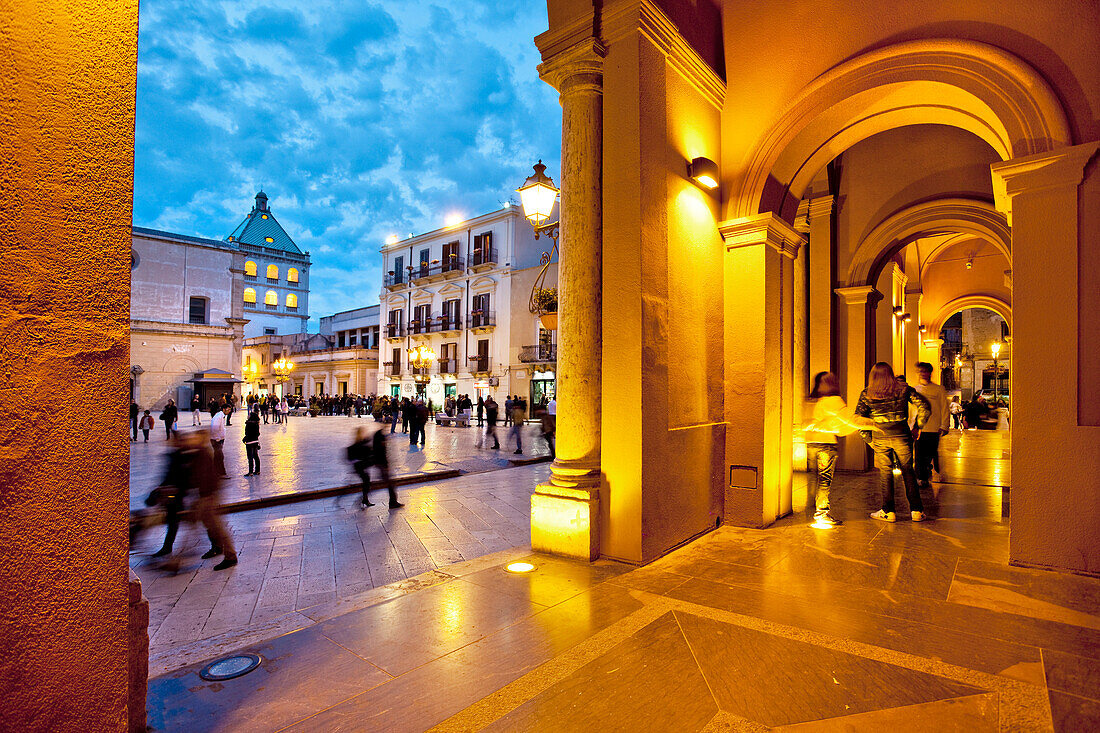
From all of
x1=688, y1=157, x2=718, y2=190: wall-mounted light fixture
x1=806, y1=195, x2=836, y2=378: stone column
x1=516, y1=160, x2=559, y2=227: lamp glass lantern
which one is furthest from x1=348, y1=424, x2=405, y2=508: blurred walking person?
x1=806, y1=195, x2=836, y2=378: stone column

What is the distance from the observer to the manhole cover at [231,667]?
8.73 ft

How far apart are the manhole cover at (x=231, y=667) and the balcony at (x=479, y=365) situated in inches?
1173

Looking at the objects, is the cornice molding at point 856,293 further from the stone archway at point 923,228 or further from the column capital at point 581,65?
the column capital at point 581,65

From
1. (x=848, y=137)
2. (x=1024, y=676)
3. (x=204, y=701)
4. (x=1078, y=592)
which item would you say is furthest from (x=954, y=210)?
(x=204, y=701)

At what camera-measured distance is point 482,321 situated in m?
33.1

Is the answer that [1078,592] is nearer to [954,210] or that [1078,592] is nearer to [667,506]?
[667,506]

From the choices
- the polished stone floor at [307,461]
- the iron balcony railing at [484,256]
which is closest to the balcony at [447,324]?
the iron balcony railing at [484,256]

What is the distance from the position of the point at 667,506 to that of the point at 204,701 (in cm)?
338

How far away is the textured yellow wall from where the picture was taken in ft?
5.40

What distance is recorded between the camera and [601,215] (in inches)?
183

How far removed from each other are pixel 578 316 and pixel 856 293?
6174 mm

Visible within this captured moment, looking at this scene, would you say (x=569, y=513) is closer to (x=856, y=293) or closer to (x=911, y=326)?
(x=856, y=293)

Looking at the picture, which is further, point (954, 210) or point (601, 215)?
point (954, 210)

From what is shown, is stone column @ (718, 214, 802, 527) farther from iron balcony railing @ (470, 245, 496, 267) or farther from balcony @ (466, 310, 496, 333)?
iron balcony railing @ (470, 245, 496, 267)
